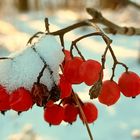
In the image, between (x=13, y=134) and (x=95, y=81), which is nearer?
(x=95, y=81)

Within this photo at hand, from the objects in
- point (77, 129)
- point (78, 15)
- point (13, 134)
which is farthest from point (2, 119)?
point (78, 15)

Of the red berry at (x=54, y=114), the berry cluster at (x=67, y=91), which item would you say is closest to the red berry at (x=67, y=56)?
the berry cluster at (x=67, y=91)

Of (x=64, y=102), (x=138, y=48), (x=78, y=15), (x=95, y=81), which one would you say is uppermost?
(x=95, y=81)

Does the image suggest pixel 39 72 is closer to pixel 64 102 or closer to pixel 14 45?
pixel 64 102

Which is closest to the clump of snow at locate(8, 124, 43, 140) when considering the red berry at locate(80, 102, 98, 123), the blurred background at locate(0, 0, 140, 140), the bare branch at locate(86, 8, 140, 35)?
the blurred background at locate(0, 0, 140, 140)

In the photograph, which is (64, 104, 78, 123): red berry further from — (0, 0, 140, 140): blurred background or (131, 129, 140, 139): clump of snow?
(131, 129, 140, 139): clump of snow

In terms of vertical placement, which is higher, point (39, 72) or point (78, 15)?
point (39, 72)
